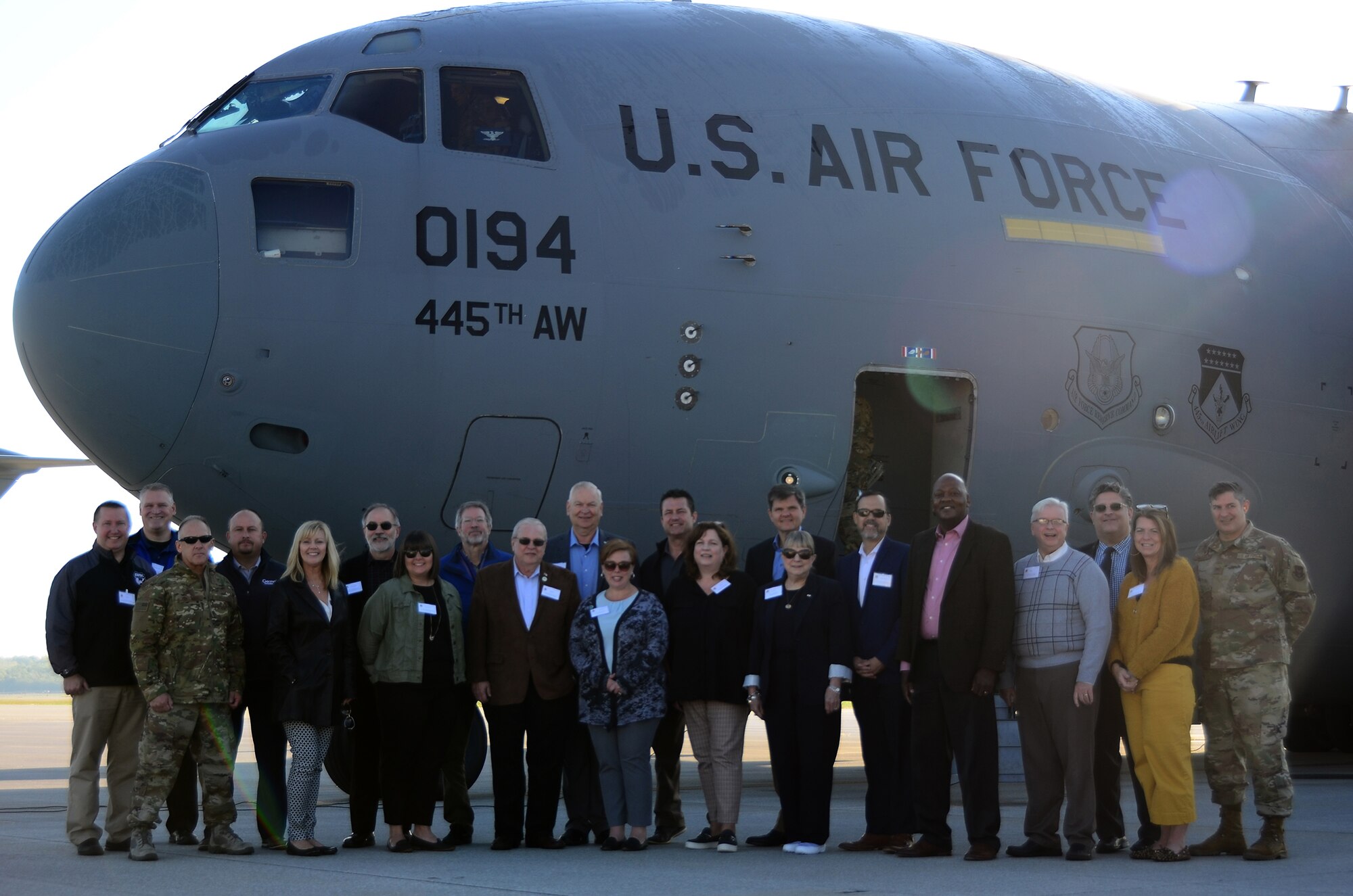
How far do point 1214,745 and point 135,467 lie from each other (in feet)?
22.8

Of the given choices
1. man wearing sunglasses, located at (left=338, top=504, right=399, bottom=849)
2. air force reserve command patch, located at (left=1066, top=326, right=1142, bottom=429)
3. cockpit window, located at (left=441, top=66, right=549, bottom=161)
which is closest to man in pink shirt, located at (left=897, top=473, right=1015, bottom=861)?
man wearing sunglasses, located at (left=338, top=504, right=399, bottom=849)

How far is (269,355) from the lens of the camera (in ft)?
32.6

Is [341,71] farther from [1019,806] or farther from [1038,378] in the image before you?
[1019,806]

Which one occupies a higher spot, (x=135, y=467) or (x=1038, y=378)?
(x=1038, y=378)

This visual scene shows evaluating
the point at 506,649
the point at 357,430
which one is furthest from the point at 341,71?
the point at 506,649

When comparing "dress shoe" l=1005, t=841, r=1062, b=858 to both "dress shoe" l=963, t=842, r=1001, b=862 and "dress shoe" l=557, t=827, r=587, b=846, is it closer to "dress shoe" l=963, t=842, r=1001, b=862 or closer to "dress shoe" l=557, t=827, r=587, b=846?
"dress shoe" l=963, t=842, r=1001, b=862

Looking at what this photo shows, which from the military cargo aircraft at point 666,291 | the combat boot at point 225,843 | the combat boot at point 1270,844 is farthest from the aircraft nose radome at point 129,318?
the combat boot at point 1270,844

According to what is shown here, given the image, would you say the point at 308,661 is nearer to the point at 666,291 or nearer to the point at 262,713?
the point at 262,713

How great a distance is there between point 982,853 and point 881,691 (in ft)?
3.69

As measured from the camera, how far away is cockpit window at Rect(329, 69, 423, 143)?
1065cm

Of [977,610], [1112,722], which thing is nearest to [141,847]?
[977,610]

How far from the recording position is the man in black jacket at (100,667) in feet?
28.3

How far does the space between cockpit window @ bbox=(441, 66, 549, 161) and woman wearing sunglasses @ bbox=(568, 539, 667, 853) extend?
3275 mm

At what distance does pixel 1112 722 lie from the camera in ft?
29.3
